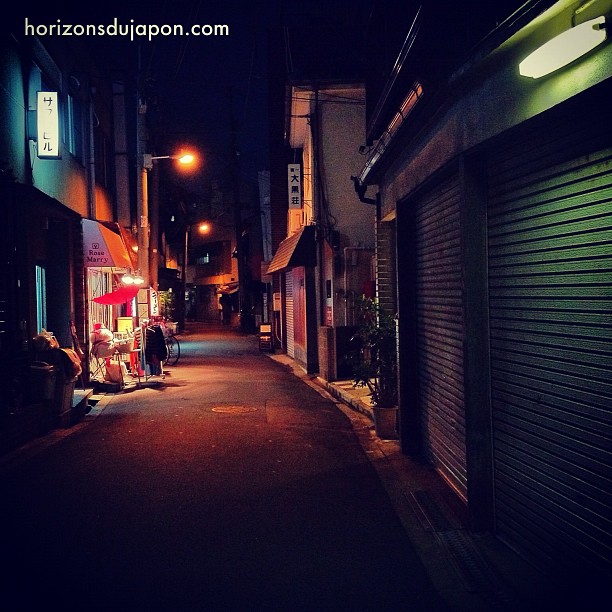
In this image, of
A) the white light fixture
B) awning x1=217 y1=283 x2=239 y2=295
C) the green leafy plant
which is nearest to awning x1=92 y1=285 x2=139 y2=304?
the green leafy plant

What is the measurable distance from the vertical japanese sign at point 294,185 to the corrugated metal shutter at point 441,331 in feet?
A: 43.9

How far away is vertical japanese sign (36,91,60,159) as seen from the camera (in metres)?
13.1

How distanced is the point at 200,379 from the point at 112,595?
14184 mm

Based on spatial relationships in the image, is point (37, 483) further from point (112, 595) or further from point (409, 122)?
point (409, 122)

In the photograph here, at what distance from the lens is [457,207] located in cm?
712

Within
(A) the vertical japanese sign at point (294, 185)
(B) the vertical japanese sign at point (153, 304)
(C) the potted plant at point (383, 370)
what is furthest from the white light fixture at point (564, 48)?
(B) the vertical japanese sign at point (153, 304)

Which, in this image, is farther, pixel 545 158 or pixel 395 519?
pixel 395 519

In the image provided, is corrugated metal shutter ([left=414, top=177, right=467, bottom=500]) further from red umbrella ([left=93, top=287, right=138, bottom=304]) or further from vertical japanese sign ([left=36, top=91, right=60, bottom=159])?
red umbrella ([left=93, top=287, right=138, bottom=304])

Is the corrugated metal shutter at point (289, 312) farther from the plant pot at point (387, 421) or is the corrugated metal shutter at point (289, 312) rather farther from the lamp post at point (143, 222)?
the plant pot at point (387, 421)

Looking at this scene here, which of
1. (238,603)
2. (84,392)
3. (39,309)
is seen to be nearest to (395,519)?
(238,603)

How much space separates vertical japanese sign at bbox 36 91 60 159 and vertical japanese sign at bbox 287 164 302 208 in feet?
33.2

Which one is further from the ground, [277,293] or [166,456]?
[277,293]

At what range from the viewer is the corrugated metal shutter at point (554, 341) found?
168 inches

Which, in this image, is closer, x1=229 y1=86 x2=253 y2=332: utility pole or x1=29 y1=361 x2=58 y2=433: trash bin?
x1=29 y1=361 x2=58 y2=433: trash bin
